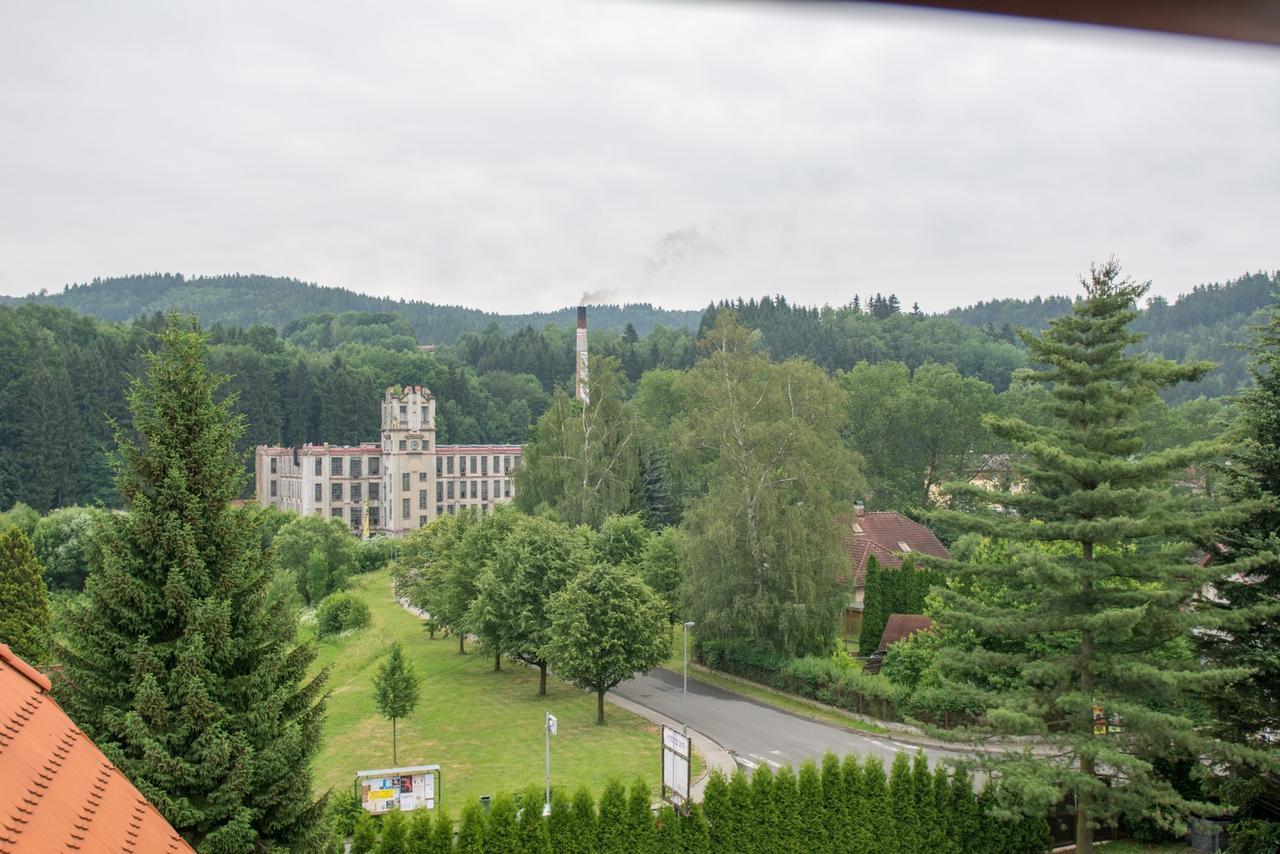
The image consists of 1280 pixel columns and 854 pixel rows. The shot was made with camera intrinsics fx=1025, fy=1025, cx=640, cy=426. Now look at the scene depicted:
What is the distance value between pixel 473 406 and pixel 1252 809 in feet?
355

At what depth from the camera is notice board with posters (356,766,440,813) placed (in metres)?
23.0

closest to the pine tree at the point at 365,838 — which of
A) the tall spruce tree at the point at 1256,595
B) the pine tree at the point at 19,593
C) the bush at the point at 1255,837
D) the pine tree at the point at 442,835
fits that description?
the pine tree at the point at 442,835

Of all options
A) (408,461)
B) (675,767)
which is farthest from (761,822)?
(408,461)

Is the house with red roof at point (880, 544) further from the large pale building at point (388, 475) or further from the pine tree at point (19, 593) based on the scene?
the large pale building at point (388, 475)

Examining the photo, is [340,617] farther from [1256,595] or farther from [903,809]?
[1256,595]

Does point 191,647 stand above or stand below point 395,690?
above

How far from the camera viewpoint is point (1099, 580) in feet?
68.7

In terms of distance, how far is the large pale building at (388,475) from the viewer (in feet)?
293

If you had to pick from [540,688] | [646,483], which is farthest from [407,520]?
[540,688]

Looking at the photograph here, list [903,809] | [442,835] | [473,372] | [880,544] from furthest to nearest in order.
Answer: [473,372] → [880,544] → [903,809] → [442,835]

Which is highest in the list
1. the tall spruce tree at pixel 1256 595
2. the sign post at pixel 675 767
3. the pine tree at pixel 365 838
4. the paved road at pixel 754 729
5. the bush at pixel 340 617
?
the tall spruce tree at pixel 1256 595

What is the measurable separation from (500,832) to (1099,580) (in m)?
12.8

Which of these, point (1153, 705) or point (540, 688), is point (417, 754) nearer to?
point (540, 688)

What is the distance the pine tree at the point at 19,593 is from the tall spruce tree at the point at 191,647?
2282 cm
